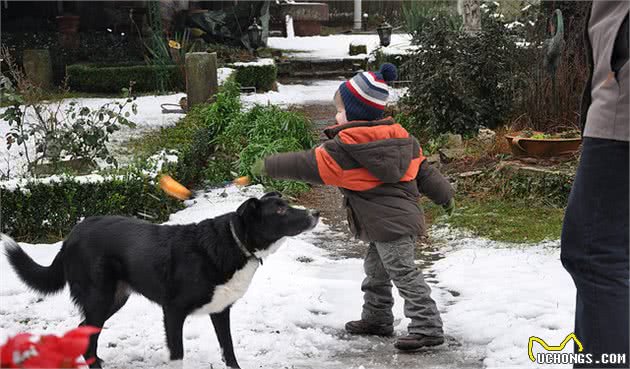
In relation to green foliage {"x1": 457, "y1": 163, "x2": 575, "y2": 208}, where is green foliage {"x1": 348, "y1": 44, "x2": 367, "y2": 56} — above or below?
above

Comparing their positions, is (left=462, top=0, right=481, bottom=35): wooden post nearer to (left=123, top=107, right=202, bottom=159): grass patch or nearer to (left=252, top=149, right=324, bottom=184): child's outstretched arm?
(left=123, top=107, right=202, bottom=159): grass patch

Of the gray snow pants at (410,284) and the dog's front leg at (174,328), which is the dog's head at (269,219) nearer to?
the dog's front leg at (174,328)

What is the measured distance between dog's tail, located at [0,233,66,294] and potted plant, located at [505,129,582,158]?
4953 millimetres

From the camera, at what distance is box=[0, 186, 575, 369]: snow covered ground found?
13.6ft

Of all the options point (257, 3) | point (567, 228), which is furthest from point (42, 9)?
point (567, 228)

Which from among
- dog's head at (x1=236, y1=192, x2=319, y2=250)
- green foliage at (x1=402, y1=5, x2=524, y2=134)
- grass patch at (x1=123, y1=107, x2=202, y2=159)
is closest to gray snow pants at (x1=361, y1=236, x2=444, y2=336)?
dog's head at (x1=236, y1=192, x2=319, y2=250)

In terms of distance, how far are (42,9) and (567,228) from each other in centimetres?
1756

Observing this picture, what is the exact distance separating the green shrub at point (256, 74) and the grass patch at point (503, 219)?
795 cm

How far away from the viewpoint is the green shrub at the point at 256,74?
14.9 meters

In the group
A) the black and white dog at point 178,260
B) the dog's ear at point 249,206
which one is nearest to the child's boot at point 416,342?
the black and white dog at point 178,260

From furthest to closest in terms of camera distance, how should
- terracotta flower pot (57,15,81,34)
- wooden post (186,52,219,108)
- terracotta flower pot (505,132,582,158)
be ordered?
terracotta flower pot (57,15,81,34) < wooden post (186,52,219,108) < terracotta flower pot (505,132,582,158)

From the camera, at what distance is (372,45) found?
68.7 feet

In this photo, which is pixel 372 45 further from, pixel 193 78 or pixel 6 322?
pixel 6 322

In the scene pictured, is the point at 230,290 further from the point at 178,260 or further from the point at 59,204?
the point at 59,204
